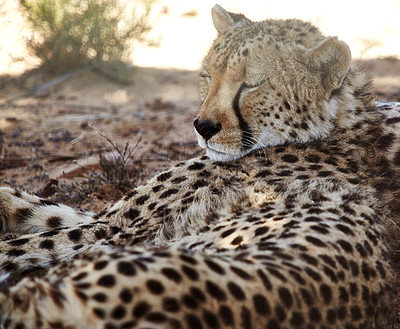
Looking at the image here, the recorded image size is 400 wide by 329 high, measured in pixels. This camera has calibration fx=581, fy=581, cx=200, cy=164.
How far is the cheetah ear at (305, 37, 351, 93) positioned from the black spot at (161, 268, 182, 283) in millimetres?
1408

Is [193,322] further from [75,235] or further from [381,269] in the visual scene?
[75,235]

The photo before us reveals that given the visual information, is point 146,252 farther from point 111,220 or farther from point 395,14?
point 395,14

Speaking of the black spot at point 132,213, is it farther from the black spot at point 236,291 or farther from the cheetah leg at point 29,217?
the black spot at point 236,291

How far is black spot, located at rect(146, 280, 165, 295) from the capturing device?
53.4 inches

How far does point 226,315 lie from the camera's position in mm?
1376

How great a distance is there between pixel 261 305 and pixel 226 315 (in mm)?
98

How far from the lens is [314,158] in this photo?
2.44 meters

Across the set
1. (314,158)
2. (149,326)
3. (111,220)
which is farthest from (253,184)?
(149,326)

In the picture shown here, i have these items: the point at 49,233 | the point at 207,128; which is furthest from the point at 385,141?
the point at 49,233

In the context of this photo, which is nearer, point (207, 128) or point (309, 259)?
point (309, 259)

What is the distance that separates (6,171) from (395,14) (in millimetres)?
7404

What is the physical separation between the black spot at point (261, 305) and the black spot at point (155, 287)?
9.2 inches

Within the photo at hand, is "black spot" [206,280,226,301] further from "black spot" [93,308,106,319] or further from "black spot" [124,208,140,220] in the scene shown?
"black spot" [124,208,140,220]

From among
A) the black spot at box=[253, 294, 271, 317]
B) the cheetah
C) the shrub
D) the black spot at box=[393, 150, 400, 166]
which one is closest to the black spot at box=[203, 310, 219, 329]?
the cheetah
